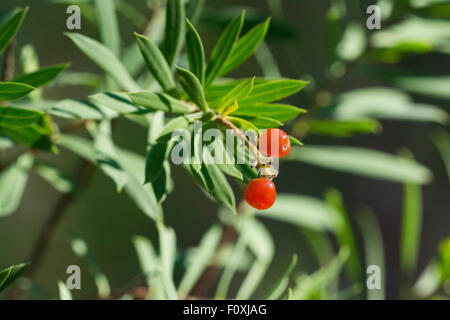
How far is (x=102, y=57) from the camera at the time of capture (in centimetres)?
51

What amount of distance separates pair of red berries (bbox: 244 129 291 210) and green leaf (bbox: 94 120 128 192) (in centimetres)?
14

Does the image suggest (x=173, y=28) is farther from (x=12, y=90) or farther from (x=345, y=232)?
(x=345, y=232)

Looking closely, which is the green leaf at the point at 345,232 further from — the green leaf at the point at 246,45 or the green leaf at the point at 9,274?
the green leaf at the point at 9,274

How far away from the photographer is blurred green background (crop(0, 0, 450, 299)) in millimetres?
1271

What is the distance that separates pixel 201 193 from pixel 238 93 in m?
1.10

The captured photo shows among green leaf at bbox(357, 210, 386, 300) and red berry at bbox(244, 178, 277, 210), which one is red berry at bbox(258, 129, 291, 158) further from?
green leaf at bbox(357, 210, 386, 300)

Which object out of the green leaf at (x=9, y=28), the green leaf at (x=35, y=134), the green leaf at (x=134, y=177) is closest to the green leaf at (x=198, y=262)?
the green leaf at (x=134, y=177)

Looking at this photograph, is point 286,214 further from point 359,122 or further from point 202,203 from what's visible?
point 202,203

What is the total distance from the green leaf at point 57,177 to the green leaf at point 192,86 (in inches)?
11.6

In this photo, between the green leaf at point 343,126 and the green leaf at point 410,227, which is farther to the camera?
the green leaf at point 410,227

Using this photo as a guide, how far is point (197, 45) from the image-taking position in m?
0.46

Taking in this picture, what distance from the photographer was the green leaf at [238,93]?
17.1 inches

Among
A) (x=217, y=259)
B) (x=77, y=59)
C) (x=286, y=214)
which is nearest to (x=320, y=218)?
(x=286, y=214)
